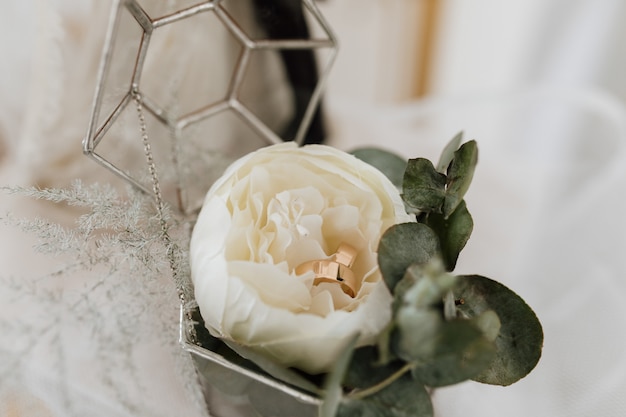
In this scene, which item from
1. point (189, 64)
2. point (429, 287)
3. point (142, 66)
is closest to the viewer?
point (429, 287)

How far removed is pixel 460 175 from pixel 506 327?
0.08 meters

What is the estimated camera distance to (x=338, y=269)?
0.95 feet

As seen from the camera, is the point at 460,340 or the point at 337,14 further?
the point at 337,14

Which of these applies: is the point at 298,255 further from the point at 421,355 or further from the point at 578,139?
the point at 578,139

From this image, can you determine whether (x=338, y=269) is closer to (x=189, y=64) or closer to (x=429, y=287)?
(x=429, y=287)

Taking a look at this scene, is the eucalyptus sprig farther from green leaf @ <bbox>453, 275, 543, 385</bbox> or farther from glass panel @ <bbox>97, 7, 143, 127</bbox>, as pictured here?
glass panel @ <bbox>97, 7, 143, 127</bbox>

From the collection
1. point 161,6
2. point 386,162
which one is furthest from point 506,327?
point 161,6

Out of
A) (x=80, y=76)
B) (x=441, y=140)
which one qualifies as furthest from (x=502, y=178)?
(x=80, y=76)

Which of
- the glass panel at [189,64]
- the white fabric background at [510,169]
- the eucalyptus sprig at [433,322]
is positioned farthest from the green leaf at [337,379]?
the glass panel at [189,64]

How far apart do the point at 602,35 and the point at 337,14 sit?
15.7 inches

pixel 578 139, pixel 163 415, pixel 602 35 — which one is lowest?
pixel 163 415

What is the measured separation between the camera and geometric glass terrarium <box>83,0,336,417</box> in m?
0.30

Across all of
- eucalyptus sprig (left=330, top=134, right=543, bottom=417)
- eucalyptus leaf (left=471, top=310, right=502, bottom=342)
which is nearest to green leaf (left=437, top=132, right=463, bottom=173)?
eucalyptus sprig (left=330, top=134, right=543, bottom=417)

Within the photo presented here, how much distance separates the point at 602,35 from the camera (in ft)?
2.86
